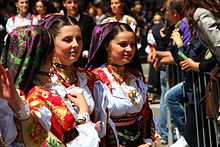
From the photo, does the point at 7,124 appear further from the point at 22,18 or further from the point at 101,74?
the point at 22,18

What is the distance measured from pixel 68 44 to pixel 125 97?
75 cm

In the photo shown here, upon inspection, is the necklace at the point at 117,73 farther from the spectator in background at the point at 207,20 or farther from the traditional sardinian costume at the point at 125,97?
the spectator in background at the point at 207,20

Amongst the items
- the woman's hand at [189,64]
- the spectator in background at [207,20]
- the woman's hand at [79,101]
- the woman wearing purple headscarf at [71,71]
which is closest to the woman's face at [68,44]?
the woman wearing purple headscarf at [71,71]

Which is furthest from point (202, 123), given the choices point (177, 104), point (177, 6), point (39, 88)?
point (39, 88)

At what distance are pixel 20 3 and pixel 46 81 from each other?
17.0 ft

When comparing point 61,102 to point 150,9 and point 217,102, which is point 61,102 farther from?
point 150,9

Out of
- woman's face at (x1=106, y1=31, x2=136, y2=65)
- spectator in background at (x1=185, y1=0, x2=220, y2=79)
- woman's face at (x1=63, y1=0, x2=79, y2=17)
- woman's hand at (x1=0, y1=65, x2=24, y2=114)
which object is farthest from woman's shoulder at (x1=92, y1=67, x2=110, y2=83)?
woman's face at (x1=63, y1=0, x2=79, y2=17)

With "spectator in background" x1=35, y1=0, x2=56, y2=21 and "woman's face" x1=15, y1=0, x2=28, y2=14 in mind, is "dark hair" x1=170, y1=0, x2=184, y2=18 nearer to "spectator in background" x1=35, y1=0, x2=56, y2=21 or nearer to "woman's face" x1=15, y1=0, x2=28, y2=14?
"spectator in background" x1=35, y1=0, x2=56, y2=21

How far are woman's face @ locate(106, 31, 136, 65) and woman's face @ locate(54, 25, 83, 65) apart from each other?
2.00 feet

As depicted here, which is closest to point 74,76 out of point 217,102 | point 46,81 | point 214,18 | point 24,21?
point 46,81

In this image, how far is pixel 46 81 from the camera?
2977mm

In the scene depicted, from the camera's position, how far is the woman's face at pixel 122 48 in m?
3.76

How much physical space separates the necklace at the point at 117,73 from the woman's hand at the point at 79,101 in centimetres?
76

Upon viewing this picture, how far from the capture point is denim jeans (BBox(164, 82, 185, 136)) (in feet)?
18.4
